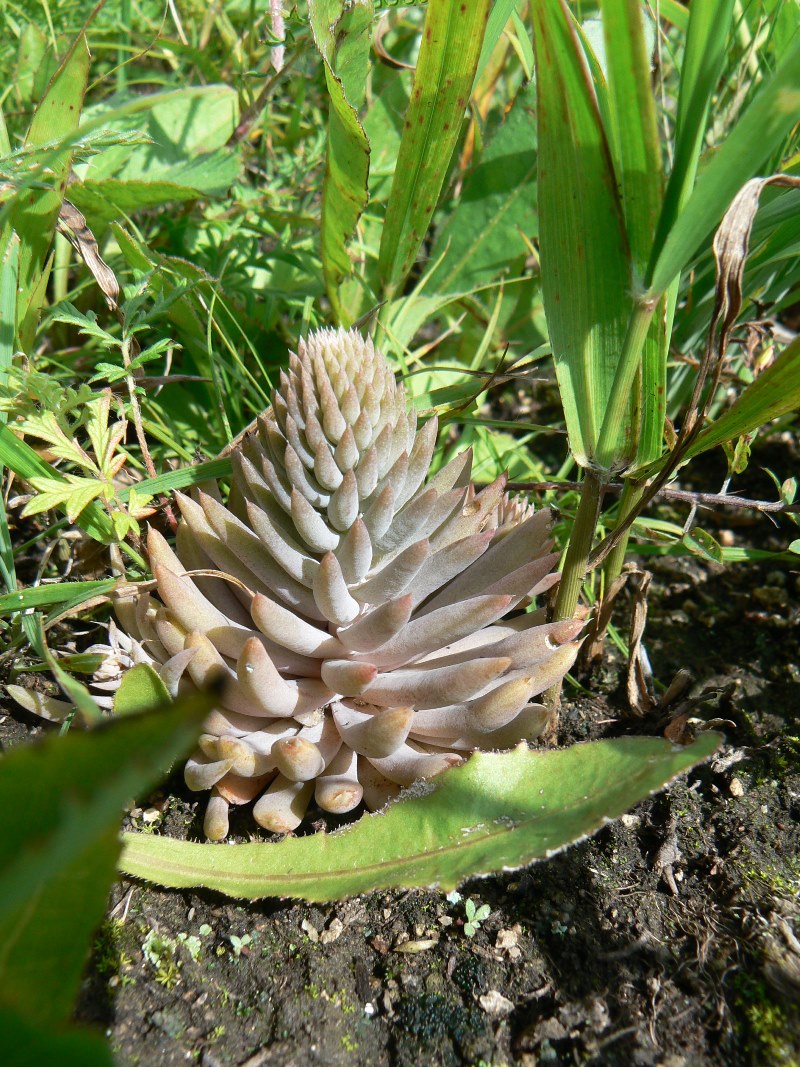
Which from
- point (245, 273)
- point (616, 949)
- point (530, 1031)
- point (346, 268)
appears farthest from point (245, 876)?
point (245, 273)

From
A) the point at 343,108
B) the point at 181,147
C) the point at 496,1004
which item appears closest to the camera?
the point at 496,1004

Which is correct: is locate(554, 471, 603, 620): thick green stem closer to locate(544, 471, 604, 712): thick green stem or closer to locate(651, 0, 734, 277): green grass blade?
locate(544, 471, 604, 712): thick green stem

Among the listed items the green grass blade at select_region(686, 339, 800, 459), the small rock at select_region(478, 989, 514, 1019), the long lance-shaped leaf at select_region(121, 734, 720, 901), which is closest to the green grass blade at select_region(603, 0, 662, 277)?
the green grass blade at select_region(686, 339, 800, 459)

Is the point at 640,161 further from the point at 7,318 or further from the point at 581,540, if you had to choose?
the point at 7,318

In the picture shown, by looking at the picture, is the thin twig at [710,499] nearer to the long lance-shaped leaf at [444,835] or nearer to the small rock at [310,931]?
the long lance-shaped leaf at [444,835]

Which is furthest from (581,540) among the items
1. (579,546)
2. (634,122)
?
(634,122)

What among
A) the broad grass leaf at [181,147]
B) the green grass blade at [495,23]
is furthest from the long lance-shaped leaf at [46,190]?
the green grass blade at [495,23]

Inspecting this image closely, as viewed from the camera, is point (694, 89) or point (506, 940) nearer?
point (694, 89)
